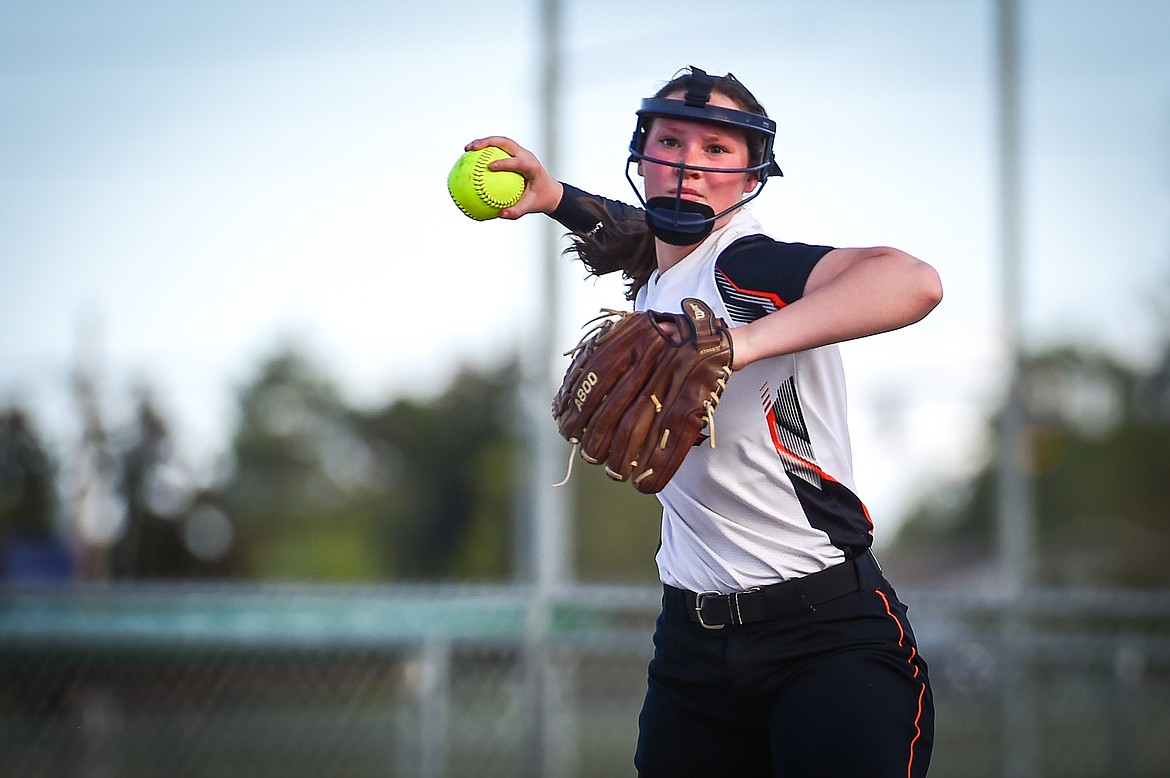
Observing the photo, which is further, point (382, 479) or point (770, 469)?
point (382, 479)

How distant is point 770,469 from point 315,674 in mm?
3577

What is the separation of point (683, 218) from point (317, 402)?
34480mm

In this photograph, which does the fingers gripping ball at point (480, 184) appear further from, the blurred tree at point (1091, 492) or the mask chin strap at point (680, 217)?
the blurred tree at point (1091, 492)

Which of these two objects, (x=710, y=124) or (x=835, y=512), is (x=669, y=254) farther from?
(x=835, y=512)

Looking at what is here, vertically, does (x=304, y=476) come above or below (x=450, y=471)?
below

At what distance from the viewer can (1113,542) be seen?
29312mm

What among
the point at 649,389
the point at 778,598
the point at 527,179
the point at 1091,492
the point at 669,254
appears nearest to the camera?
the point at 649,389

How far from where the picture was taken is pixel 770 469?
2.92 metres

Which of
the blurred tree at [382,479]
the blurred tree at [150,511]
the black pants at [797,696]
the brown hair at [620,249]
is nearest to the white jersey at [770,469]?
the black pants at [797,696]

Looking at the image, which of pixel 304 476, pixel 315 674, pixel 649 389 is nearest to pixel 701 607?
pixel 649 389

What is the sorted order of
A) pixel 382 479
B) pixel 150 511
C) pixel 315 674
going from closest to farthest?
pixel 315 674 → pixel 150 511 → pixel 382 479

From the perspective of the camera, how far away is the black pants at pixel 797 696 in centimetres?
278

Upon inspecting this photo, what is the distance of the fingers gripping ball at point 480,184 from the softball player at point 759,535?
1.13 ft

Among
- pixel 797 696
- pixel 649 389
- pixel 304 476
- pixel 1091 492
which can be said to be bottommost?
pixel 1091 492
